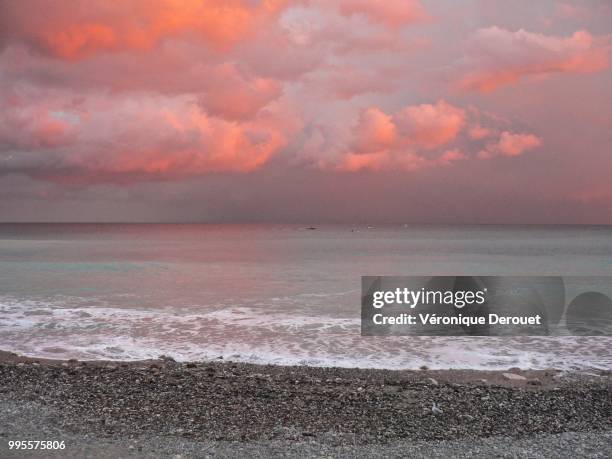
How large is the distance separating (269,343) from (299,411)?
6474 millimetres

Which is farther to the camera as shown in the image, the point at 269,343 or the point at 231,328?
the point at 231,328

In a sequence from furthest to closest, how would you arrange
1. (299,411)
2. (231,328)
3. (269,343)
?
1. (231,328)
2. (269,343)
3. (299,411)

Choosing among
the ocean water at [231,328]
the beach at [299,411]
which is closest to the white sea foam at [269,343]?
the ocean water at [231,328]

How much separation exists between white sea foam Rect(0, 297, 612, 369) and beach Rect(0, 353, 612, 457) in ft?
4.51

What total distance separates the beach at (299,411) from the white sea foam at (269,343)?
1.37 meters

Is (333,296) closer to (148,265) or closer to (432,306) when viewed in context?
(432,306)

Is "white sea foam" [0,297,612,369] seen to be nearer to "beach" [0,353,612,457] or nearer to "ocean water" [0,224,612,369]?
"ocean water" [0,224,612,369]

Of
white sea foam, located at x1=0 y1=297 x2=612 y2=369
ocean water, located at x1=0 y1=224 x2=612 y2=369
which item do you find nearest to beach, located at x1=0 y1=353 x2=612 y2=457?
white sea foam, located at x1=0 y1=297 x2=612 y2=369

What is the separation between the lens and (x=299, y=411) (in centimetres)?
816

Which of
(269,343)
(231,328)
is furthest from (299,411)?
(231,328)

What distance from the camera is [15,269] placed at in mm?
38469

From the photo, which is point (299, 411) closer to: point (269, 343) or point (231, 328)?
point (269, 343)

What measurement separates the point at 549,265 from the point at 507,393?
137 ft

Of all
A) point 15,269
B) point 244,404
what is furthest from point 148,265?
point 244,404
